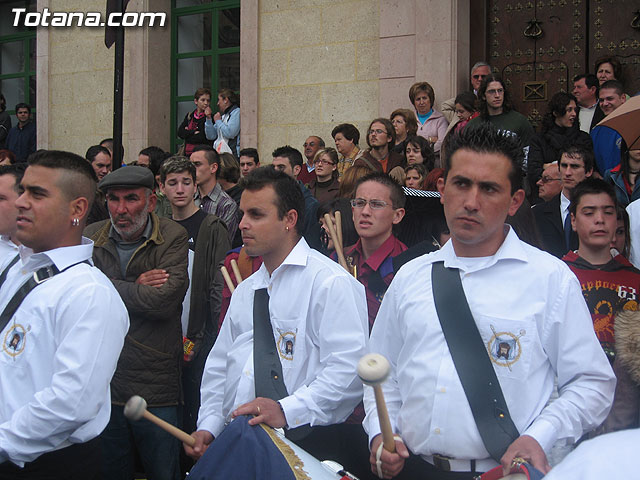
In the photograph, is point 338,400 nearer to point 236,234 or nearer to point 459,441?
point 459,441

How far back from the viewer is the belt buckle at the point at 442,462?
252cm

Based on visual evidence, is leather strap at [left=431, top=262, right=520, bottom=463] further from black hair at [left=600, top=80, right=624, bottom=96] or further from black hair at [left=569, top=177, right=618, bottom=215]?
black hair at [left=600, top=80, right=624, bottom=96]

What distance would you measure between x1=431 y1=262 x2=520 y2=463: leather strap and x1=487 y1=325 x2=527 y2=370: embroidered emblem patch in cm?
3

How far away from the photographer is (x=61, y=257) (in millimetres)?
3111

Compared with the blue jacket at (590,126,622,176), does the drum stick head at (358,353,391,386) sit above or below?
below

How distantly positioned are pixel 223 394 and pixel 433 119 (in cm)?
580

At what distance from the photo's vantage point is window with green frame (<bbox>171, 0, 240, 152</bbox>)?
458 inches

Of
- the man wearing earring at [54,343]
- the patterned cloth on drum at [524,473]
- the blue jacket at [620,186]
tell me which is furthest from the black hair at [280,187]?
the blue jacket at [620,186]

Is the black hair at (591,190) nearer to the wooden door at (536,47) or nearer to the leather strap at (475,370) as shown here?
the leather strap at (475,370)

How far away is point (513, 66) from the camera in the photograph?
934 centimetres

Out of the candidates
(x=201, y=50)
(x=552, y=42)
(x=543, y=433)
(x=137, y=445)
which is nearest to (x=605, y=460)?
(x=543, y=433)

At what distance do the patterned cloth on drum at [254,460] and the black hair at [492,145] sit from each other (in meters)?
1.16

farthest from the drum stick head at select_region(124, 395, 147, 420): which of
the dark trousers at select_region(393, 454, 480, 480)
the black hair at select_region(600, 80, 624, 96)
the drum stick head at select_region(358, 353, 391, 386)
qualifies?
the black hair at select_region(600, 80, 624, 96)

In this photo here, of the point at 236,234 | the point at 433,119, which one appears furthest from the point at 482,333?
the point at 433,119
